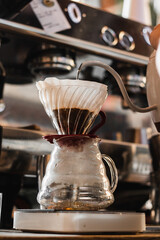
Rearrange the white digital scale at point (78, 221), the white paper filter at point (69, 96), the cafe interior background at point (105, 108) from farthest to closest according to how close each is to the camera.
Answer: the cafe interior background at point (105, 108) < the white paper filter at point (69, 96) < the white digital scale at point (78, 221)

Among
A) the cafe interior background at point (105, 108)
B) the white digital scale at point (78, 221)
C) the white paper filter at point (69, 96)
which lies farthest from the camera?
the cafe interior background at point (105, 108)

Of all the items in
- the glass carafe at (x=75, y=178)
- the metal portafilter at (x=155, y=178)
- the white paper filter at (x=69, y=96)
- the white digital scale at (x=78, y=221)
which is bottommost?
the metal portafilter at (x=155, y=178)

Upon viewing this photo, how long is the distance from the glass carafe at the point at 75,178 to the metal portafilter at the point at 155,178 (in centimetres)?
67

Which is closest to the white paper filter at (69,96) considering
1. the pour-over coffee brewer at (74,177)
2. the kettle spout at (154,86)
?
the pour-over coffee brewer at (74,177)

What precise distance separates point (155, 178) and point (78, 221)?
2.78 feet

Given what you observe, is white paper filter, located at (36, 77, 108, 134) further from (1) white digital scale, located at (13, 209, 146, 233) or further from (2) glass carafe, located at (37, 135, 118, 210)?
(1) white digital scale, located at (13, 209, 146, 233)

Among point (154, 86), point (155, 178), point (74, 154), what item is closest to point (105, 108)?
point (155, 178)

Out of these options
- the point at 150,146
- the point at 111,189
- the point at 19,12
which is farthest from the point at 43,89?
the point at 150,146

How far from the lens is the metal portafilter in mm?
1354

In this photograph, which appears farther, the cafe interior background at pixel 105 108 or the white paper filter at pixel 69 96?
the cafe interior background at pixel 105 108

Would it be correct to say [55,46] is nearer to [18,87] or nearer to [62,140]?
[18,87]

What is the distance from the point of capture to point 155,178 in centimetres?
143

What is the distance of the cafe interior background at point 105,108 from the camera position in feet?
4.18

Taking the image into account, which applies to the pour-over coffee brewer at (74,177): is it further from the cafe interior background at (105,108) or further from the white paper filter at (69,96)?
the cafe interior background at (105,108)
